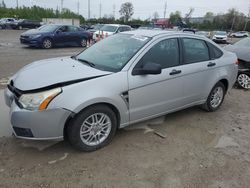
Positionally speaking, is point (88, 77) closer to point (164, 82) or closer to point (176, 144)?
point (164, 82)

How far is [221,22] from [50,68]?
72368 millimetres

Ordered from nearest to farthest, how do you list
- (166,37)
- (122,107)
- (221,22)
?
(122,107) → (166,37) → (221,22)

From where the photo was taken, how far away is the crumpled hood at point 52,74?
3004 mm

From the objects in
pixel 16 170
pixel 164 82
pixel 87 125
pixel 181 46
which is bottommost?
pixel 16 170

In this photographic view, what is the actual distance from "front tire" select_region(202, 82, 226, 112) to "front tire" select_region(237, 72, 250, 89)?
2413mm

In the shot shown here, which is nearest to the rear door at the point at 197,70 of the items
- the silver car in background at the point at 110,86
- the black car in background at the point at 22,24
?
the silver car in background at the point at 110,86

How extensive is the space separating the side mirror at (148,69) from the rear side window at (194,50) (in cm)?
95

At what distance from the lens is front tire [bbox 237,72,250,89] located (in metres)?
7.07

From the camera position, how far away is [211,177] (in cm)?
297

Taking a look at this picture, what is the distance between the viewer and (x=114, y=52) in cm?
385

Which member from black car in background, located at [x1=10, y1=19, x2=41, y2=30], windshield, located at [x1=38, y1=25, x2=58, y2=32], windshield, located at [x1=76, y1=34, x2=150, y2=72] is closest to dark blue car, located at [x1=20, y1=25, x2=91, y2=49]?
windshield, located at [x1=38, y1=25, x2=58, y2=32]

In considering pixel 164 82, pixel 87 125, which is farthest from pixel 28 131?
pixel 164 82

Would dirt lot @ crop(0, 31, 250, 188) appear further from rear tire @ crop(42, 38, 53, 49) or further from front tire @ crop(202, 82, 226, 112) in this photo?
rear tire @ crop(42, 38, 53, 49)

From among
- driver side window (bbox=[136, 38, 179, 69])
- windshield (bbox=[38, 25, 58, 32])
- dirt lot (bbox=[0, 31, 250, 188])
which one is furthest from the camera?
windshield (bbox=[38, 25, 58, 32])
